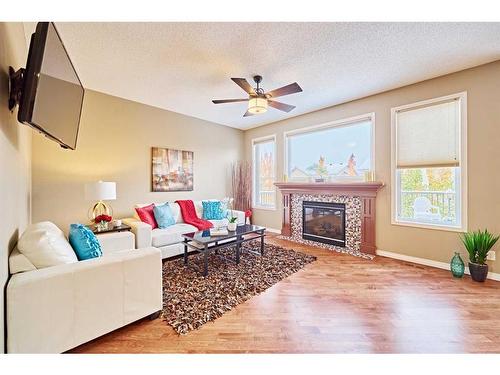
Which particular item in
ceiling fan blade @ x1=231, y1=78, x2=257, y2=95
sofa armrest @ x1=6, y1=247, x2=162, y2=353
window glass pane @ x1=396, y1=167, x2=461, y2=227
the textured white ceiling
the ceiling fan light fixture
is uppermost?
the textured white ceiling

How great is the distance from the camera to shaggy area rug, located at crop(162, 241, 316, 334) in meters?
1.92

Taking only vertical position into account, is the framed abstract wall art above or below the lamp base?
above

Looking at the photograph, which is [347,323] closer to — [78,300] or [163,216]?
[78,300]

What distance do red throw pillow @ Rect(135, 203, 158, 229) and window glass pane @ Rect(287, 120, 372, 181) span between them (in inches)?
112

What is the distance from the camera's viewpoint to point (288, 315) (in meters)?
1.93

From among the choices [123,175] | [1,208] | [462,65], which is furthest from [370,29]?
[123,175]

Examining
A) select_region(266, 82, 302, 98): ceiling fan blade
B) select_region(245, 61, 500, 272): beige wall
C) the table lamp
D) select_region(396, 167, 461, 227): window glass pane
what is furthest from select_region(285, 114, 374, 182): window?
the table lamp

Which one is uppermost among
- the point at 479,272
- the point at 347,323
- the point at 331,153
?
→ the point at 331,153

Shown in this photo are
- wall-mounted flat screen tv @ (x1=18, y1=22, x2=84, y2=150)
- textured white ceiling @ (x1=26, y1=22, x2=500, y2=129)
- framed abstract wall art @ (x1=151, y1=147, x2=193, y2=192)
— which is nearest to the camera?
wall-mounted flat screen tv @ (x1=18, y1=22, x2=84, y2=150)

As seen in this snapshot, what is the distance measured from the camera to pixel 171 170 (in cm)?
436

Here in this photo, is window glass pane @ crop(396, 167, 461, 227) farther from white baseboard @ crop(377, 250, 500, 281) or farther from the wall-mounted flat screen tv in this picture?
the wall-mounted flat screen tv

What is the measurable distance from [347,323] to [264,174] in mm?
3950

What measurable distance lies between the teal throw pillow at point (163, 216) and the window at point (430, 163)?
11.7 feet

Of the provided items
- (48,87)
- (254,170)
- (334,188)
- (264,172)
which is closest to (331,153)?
(334,188)
